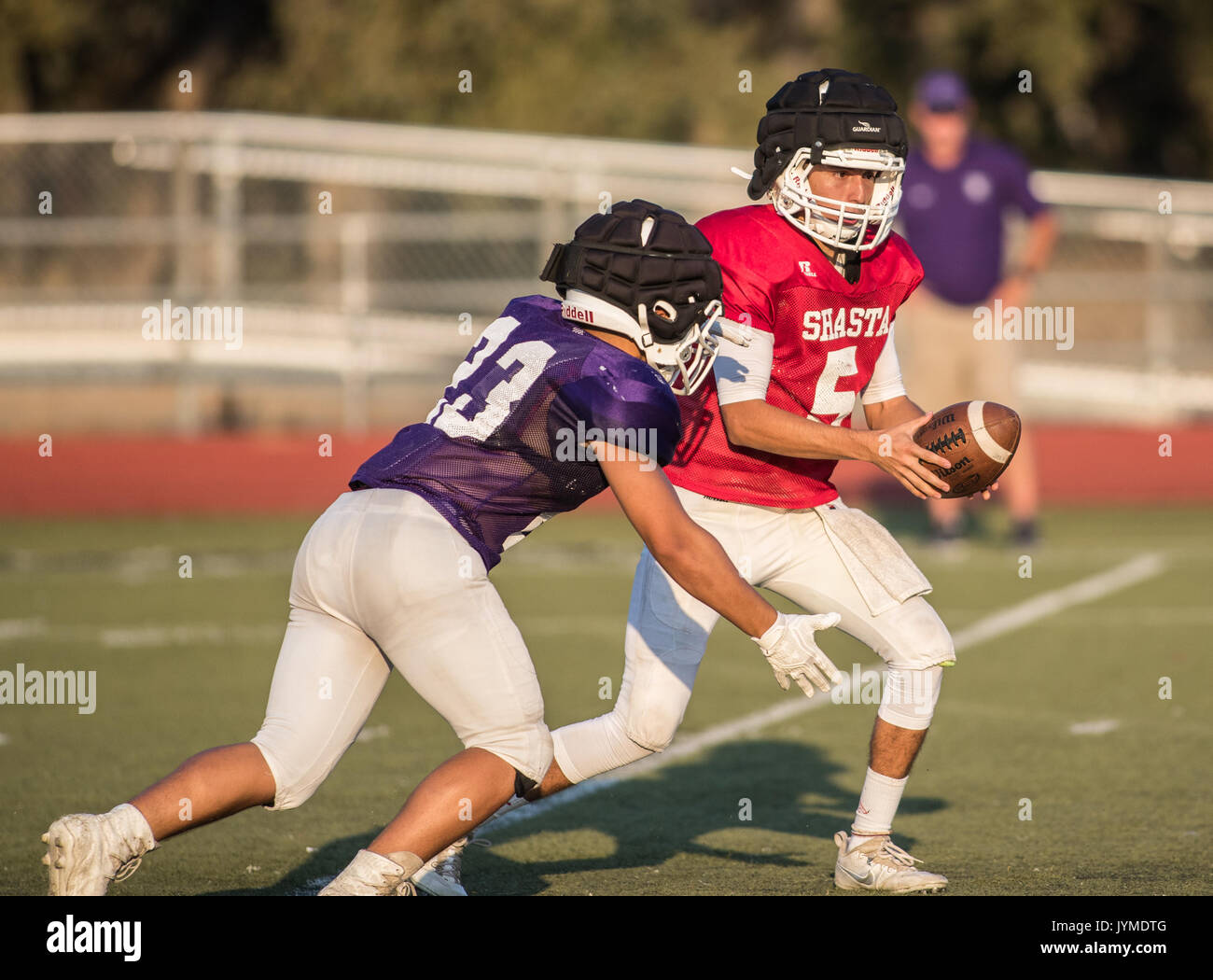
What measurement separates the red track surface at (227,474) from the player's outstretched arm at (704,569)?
8516 mm

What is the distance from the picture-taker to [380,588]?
11.7 ft

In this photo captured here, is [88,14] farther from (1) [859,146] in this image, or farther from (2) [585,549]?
(1) [859,146]

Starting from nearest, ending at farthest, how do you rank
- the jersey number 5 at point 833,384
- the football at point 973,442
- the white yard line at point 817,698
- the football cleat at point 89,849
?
1. the football cleat at point 89,849
2. the football at point 973,442
3. the jersey number 5 at point 833,384
4. the white yard line at point 817,698

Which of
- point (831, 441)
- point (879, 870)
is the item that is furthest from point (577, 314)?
point (879, 870)

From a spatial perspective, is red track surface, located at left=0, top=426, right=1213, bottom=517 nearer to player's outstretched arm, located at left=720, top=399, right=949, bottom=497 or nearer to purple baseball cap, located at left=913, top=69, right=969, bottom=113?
purple baseball cap, located at left=913, top=69, right=969, bottom=113

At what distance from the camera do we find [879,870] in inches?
168

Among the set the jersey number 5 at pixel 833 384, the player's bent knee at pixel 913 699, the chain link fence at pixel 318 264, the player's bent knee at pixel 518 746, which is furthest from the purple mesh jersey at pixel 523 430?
the chain link fence at pixel 318 264

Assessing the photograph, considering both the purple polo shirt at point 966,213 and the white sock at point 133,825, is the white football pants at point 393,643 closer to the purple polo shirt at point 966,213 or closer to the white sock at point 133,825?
the white sock at point 133,825

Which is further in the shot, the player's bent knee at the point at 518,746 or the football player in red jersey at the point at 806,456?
the football player in red jersey at the point at 806,456

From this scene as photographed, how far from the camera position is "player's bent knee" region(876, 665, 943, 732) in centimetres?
434

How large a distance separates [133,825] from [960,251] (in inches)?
287

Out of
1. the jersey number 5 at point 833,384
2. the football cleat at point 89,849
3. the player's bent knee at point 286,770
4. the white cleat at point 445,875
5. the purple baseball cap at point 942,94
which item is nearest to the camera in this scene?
the football cleat at point 89,849

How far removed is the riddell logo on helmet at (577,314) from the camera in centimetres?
378
